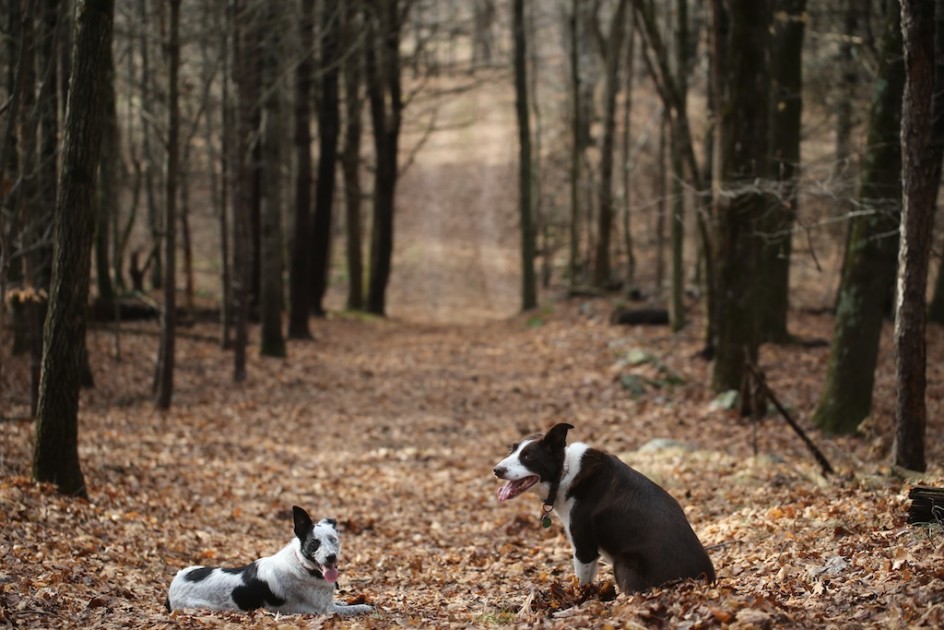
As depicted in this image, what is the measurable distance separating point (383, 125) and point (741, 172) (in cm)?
1777

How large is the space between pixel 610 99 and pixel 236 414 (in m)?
17.7

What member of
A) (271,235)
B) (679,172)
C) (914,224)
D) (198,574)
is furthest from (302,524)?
(679,172)

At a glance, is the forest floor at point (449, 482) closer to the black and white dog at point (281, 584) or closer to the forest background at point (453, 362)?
the forest background at point (453, 362)

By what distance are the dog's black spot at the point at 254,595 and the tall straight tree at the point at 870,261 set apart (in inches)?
361

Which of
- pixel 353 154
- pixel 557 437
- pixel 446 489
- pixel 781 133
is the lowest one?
pixel 446 489

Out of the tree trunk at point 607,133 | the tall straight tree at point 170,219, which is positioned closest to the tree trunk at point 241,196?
the tall straight tree at point 170,219

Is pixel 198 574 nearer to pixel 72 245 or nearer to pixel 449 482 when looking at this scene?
pixel 72 245

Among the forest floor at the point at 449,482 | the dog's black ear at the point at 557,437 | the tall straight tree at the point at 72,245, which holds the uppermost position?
the tall straight tree at the point at 72,245

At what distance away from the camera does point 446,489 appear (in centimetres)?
1241

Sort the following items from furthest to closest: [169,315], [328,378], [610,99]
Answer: [610,99] < [328,378] < [169,315]

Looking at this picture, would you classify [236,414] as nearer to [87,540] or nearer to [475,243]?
[87,540]

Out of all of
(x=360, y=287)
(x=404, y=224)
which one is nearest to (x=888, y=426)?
(x=360, y=287)

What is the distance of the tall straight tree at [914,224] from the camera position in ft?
28.3

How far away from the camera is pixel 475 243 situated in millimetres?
50594
